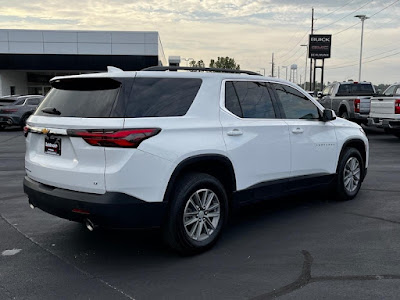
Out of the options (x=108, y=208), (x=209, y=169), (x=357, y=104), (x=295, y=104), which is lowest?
(x=108, y=208)

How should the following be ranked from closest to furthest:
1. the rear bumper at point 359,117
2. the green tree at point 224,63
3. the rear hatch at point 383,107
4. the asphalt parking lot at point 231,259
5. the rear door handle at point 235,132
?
the asphalt parking lot at point 231,259 < the rear door handle at point 235,132 < the rear hatch at point 383,107 < the rear bumper at point 359,117 < the green tree at point 224,63

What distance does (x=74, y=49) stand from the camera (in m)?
38.2

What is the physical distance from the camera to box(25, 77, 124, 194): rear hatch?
3.74 m

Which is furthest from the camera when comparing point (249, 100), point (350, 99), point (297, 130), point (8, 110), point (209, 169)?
point (8, 110)

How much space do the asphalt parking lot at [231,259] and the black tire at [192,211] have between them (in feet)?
0.46

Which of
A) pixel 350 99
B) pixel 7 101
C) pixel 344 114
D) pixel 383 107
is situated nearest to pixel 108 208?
A: pixel 383 107

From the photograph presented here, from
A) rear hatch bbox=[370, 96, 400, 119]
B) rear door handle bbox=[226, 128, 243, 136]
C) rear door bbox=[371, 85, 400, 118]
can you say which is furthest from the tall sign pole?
rear door handle bbox=[226, 128, 243, 136]

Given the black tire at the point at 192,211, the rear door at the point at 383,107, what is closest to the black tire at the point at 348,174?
the black tire at the point at 192,211

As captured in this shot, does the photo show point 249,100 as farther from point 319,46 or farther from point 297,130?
point 319,46

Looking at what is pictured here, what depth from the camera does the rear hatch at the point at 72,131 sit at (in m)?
3.74

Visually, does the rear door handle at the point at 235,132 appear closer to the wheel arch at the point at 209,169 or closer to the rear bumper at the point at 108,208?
the wheel arch at the point at 209,169

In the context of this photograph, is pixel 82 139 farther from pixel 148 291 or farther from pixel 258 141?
pixel 258 141

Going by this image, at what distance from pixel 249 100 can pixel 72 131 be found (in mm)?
2094

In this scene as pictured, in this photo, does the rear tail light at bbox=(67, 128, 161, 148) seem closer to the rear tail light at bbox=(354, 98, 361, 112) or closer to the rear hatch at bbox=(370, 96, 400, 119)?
the rear hatch at bbox=(370, 96, 400, 119)
